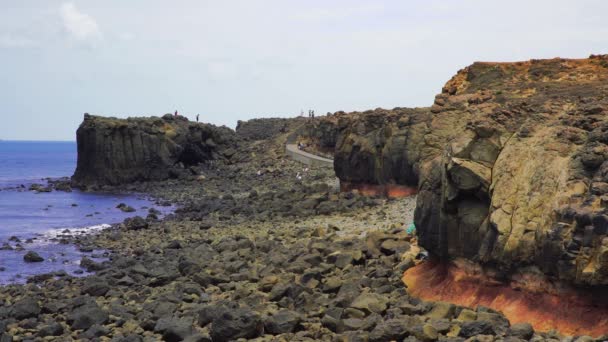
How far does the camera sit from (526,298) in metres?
15.3

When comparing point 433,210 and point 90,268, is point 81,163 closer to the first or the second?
point 90,268

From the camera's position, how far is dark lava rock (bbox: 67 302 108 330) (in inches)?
730

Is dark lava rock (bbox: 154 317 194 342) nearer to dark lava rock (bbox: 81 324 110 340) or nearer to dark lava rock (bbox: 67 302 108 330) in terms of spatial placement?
dark lava rock (bbox: 81 324 110 340)

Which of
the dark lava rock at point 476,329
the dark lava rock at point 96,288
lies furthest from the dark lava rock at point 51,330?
the dark lava rock at point 476,329

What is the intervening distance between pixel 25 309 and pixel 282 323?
25.5ft

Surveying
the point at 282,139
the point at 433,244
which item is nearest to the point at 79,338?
the point at 433,244

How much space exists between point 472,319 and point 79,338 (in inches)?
363

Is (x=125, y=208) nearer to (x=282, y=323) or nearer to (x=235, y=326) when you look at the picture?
(x=235, y=326)

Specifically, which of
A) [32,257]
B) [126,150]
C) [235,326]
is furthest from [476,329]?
[126,150]

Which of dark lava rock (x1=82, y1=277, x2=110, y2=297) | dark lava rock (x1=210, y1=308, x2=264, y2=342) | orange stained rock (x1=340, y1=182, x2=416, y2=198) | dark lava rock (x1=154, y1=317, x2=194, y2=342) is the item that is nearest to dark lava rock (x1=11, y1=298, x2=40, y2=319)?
dark lava rock (x1=82, y1=277, x2=110, y2=297)

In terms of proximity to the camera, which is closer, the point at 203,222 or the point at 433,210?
the point at 433,210

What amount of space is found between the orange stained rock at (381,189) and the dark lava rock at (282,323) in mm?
21857

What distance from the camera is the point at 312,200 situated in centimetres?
3784

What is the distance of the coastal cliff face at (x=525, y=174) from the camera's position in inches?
551
